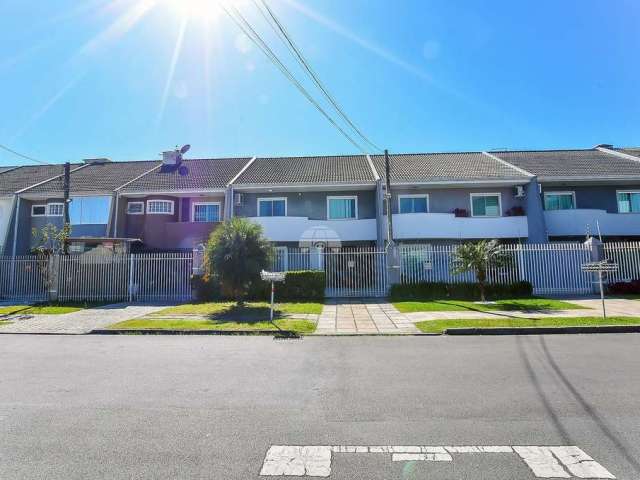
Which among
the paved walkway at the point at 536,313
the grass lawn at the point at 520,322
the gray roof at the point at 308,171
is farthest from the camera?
the gray roof at the point at 308,171

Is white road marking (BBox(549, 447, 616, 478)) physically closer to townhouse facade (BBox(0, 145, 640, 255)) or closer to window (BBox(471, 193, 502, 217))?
townhouse facade (BBox(0, 145, 640, 255))

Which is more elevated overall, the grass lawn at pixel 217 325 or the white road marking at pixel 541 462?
the grass lawn at pixel 217 325

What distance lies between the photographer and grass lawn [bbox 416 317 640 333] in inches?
431

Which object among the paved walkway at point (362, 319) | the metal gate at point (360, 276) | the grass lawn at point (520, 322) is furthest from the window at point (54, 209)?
the grass lawn at point (520, 322)

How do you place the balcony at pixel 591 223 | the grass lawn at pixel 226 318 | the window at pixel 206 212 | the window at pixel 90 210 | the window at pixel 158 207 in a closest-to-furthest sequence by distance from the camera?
the grass lawn at pixel 226 318
the balcony at pixel 591 223
the window at pixel 158 207
the window at pixel 90 210
the window at pixel 206 212

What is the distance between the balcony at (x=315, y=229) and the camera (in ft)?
77.4

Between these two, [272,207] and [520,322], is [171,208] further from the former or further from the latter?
[520,322]

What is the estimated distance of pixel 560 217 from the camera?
24000mm

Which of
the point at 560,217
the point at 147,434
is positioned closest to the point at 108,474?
the point at 147,434

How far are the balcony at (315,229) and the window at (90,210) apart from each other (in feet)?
30.1

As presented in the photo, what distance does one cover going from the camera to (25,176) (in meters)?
30.3

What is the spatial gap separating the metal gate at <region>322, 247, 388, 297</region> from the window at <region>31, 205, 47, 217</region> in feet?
62.4

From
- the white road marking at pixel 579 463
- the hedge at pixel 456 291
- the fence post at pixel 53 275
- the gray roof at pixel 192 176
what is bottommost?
the white road marking at pixel 579 463

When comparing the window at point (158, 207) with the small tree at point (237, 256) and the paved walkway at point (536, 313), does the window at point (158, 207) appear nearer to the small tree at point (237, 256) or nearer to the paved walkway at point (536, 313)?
the small tree at point (237, 256)
